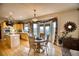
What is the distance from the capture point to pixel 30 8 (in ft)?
9.89

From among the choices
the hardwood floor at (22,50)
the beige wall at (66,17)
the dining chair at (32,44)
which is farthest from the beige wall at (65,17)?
the dining chair at (32,44)

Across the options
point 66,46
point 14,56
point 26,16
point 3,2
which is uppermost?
point 3,2

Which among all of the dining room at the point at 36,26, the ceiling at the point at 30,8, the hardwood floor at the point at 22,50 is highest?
the ceiling at the point at 30,8

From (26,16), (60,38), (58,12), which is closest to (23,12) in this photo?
(26,16)

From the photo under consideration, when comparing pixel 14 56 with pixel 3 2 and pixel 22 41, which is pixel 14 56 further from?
pixel 3 2

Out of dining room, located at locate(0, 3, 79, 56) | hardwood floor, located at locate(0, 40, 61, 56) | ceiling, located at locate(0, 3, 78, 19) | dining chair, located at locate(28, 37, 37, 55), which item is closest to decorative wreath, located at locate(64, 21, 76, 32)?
dining room, located at locate(0, 3, 79, 56)

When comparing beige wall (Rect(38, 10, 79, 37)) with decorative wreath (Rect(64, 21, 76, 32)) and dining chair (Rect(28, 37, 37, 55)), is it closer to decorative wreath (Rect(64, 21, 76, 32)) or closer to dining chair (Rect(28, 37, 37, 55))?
decorative wreath (Rect(64, 21, 76, 32))

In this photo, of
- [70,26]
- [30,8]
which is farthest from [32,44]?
[70,26]

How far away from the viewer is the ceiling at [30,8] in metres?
2.99

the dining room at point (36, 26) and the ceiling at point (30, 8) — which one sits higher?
the ceiling at point (30, 8)

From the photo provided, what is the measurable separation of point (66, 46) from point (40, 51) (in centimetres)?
54

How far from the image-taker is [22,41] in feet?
9.83

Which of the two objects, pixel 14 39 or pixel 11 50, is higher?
pixel 14 39

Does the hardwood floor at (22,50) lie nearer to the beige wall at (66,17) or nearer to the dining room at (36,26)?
the dining room at (36,26)
